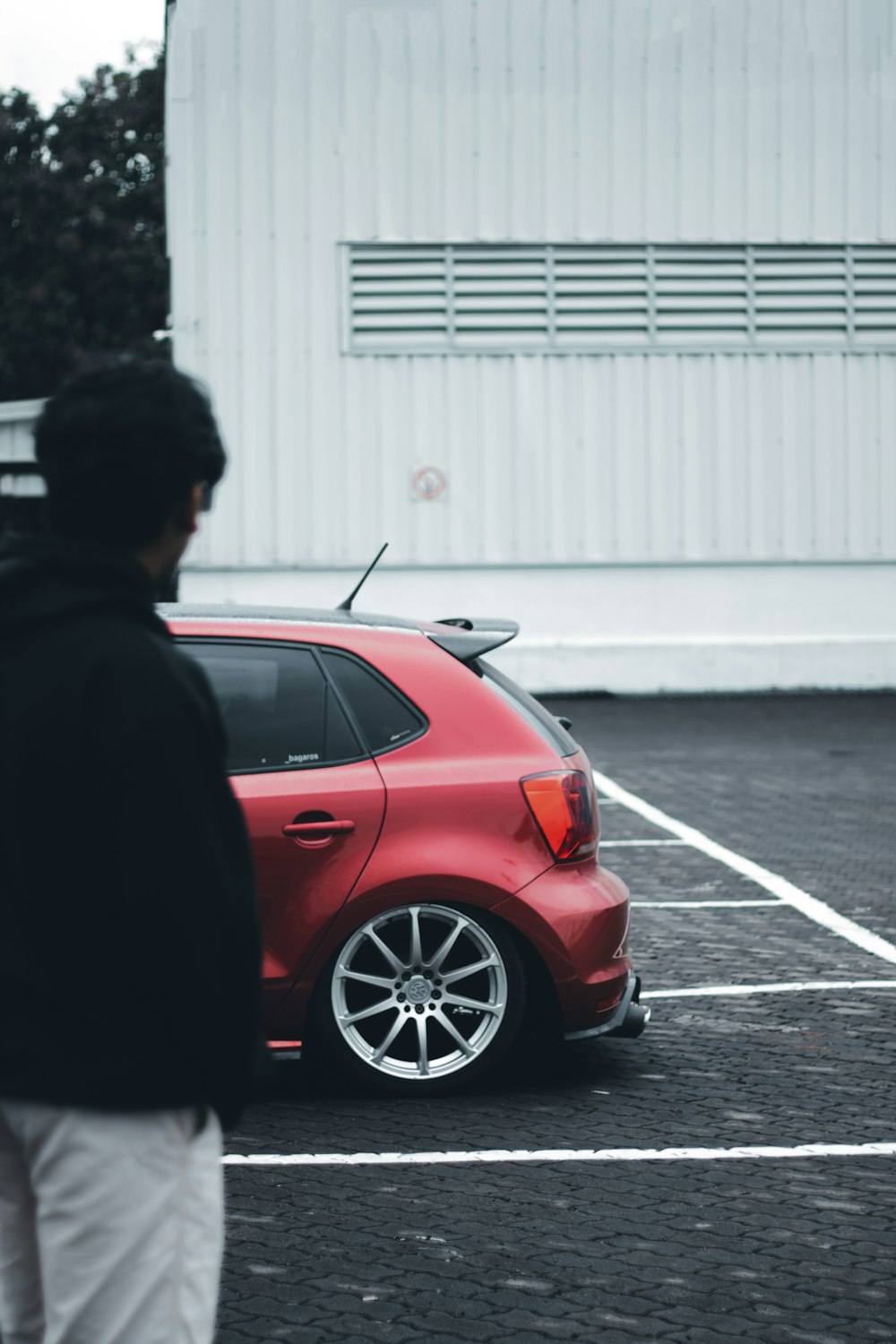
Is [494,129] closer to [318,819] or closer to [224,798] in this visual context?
[318,819]

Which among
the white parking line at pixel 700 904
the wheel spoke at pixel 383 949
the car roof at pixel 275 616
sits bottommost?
the white parking line at pixel 700 904

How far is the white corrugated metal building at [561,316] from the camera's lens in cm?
2053

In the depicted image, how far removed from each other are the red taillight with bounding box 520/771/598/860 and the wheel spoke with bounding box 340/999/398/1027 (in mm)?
696

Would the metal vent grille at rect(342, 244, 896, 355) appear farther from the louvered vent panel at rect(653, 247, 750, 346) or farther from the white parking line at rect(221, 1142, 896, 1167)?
the white parking line at rect(221, 1142, 896, 1167)

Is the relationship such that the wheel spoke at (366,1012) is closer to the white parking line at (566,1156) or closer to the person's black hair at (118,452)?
the white parking line at (566,1156)

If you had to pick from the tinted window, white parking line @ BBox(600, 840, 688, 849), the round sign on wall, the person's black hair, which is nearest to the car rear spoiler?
the tinted window

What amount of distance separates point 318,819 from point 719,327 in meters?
16.8

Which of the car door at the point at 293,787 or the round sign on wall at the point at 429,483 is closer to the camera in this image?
the car door at the point at 293,787

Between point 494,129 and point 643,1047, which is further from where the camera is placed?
point 494,129

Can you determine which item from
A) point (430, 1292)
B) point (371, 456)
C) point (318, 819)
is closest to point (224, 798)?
point (430, 1292)

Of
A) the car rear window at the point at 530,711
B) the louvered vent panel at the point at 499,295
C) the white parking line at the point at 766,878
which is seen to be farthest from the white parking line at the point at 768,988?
the louvered vent panel at the point at 499,295

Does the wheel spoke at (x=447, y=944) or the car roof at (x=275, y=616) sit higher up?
the car roof at (x=275, y=616)

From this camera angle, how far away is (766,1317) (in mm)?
3863

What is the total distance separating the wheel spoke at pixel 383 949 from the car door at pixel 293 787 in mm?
156
